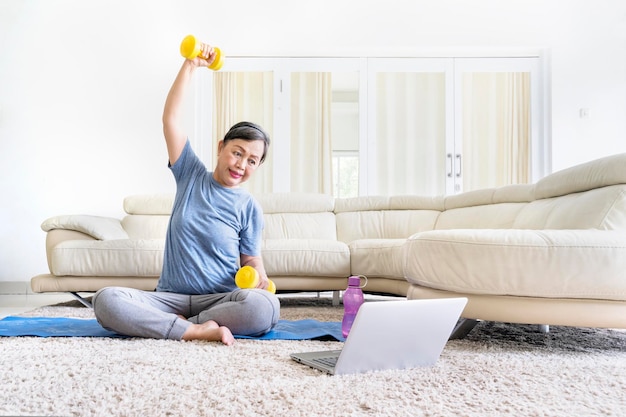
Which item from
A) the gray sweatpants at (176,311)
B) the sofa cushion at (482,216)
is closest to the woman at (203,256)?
the gray sweatpants at (176,311)

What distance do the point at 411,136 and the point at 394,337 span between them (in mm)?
3825

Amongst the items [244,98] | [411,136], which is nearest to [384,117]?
[411,136]

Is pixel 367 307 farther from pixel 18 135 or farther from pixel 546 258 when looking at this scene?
pixel 18 135

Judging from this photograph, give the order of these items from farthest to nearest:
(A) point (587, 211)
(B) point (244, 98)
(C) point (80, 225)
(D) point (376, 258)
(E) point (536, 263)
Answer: (B) point (244, 98) < (C) point (80, 225) < (D) point (376, 258) < (A) point (587, 211) < (E) point (536, 263)

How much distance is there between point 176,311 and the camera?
1971 mm

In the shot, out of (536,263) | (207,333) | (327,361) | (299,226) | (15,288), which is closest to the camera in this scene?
(327,361)

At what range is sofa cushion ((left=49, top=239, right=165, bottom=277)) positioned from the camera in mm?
3018

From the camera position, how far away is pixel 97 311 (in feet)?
5.99

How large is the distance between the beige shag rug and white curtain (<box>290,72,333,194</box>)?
3.16m

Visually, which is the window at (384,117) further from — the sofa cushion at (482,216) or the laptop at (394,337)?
the laptop at (394,337)

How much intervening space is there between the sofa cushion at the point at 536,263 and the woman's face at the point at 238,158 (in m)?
0.71

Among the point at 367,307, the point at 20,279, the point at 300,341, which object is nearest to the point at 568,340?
the point at 300,341

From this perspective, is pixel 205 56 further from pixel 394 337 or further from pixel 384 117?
pixel 384 117

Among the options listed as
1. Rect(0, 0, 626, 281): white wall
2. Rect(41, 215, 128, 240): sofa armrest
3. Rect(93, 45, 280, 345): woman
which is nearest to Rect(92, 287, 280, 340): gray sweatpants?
Rect(93, 45, 280, 345): woman
